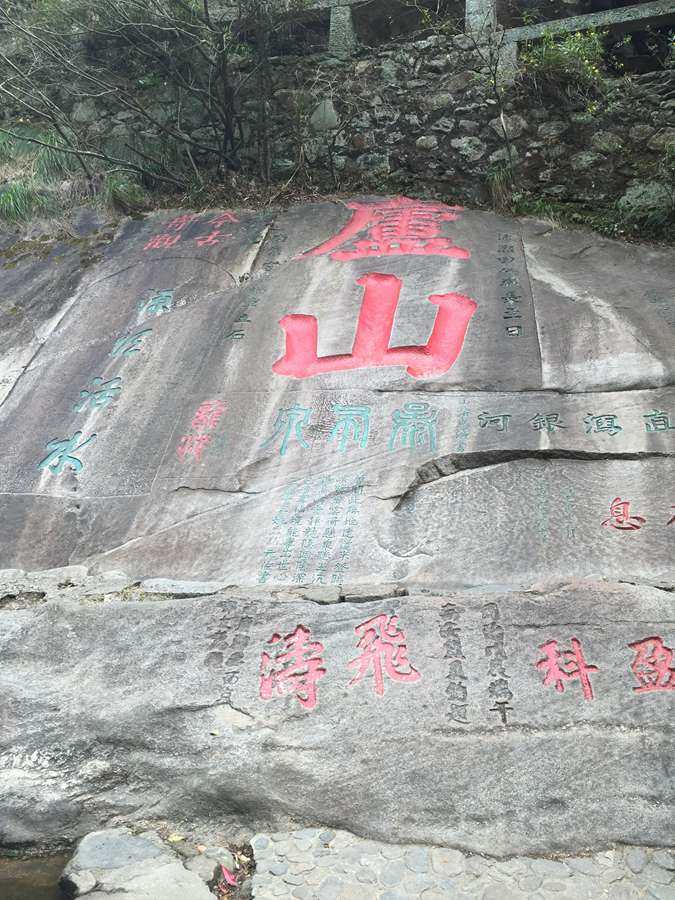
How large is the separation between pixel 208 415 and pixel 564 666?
7.29 feet

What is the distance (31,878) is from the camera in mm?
2527

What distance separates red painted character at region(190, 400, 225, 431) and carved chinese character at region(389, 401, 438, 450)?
2.99ft

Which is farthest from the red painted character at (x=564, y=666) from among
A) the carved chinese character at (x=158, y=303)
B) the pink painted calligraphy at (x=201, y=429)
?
the carved chinese character at (x=158, y=303)

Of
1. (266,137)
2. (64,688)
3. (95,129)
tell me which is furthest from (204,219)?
(64,688)

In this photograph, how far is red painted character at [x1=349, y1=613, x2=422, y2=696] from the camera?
273 centimetres

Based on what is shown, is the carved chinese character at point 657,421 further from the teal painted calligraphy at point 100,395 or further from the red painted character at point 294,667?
the teal painted calligraphy at point 100,395

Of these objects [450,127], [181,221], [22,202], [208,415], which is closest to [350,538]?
[208,415]

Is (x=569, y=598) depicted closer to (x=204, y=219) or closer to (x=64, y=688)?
(x=64, y=688)

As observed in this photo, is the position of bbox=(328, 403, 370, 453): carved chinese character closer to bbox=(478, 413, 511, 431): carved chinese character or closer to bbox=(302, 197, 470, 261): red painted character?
bbox=(478, 413, 511, 431): carved chinese character

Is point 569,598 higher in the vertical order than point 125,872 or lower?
higher

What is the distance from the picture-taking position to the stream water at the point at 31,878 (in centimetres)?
248

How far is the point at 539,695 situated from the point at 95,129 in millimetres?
6210

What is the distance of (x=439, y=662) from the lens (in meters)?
2.74

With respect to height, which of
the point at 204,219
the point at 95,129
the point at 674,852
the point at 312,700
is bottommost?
the point at 674,852
